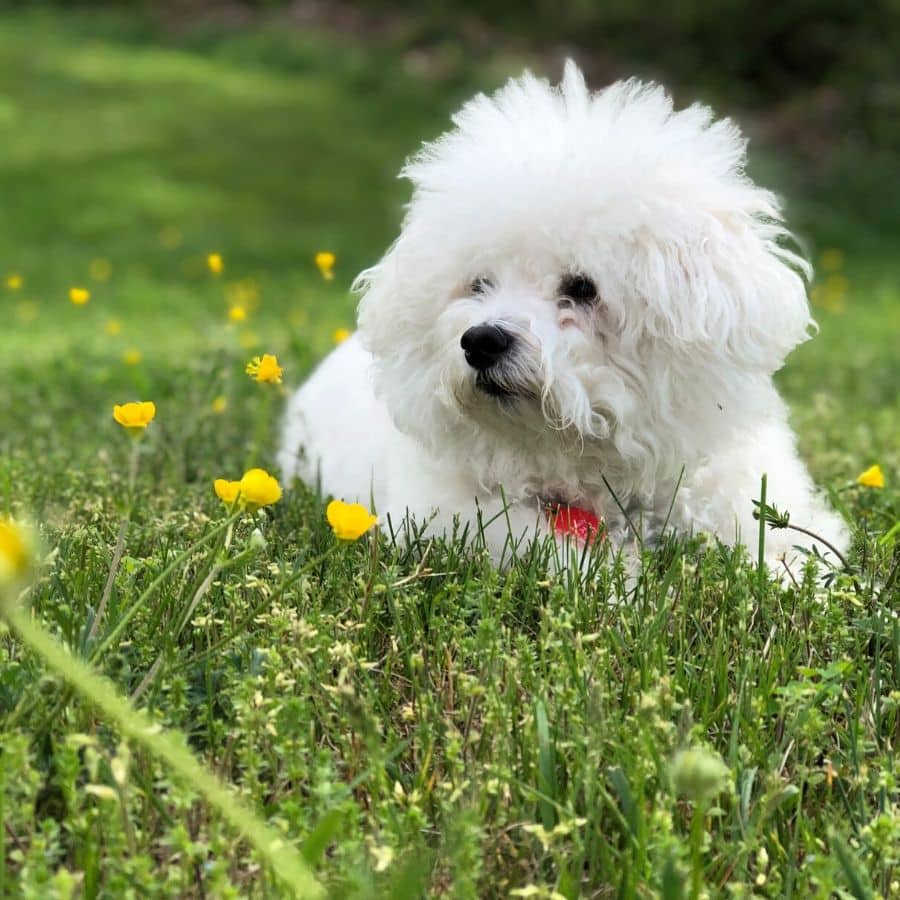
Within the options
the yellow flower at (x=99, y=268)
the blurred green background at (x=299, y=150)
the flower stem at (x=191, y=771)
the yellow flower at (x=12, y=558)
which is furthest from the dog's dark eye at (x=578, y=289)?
the yellow flower at (x=99, y=268)

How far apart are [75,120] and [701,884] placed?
58.8ft

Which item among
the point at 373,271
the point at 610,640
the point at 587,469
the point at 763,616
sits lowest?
the point at 610,640

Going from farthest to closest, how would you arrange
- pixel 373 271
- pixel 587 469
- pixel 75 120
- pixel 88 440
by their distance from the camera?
pixel 75 120, pixel 88 440, pixel 373 271, pixel 587 469

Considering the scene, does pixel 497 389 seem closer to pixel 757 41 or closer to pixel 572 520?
pixel 572 520

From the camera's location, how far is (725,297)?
3162 millimetres

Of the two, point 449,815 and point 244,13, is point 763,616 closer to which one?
point 449,815

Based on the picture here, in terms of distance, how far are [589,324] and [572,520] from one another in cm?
48

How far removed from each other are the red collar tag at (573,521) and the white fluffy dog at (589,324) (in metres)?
0.02

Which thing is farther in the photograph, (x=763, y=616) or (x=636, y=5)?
(x=636, y=5)

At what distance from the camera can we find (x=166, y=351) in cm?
735

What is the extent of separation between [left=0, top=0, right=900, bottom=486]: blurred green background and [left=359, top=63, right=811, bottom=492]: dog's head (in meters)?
2.02

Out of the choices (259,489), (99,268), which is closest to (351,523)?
(259,489)

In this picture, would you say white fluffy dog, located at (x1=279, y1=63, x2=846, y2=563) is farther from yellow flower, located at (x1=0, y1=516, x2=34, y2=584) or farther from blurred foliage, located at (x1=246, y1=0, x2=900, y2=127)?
blurred foliage, located at (x1=246, y1=0, x2=900, y2=127)

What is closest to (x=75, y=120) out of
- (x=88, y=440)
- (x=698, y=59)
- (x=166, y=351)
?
(x=698, y=59)
